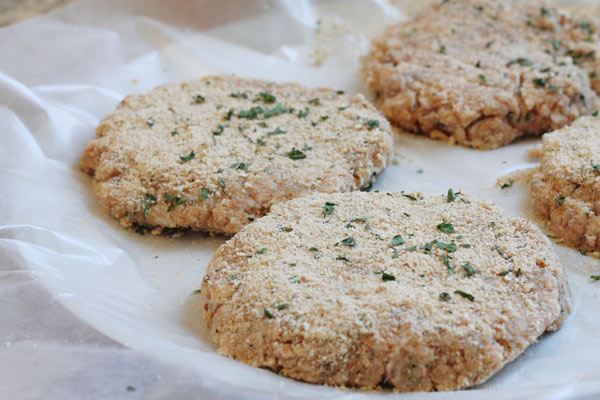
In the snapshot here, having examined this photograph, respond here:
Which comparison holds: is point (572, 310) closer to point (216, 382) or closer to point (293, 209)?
point (293, 209)

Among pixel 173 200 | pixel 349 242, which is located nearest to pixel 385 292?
pixel 349 242

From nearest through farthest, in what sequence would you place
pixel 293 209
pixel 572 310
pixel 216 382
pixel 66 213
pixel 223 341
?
1. pixel 216 382
2. pixel 223 341
3. pixel 572 310
4. pixel 293 209
5. pixel 66 213

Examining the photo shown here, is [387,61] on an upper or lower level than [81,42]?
upper

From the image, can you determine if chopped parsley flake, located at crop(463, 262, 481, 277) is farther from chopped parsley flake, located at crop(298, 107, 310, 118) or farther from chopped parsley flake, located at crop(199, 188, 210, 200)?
chopped parsley flake, located at crop(298, 107, 310, 118)

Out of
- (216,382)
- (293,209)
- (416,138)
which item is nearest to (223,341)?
(216,382)

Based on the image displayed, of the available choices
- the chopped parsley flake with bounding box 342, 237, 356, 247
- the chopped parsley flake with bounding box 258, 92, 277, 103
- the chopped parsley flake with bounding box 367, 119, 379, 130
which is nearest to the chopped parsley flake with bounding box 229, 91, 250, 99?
the chopped parsley flake with bounding box 258, 92, 277, 103

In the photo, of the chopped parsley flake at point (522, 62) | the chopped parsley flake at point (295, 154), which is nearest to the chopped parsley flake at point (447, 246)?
the chopped parsley flake at point (295, 154)

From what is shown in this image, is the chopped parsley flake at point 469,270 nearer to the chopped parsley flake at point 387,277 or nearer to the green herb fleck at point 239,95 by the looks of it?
the chopped parsley flake at point 387,277

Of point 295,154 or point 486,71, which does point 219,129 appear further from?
point 486,71
